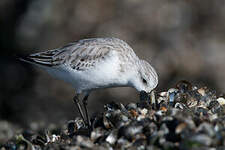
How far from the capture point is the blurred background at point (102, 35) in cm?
1208

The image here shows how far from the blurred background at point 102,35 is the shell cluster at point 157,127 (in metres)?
5.57

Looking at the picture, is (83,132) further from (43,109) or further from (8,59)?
(8,59)

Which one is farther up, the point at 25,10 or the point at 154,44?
the point at 25,10

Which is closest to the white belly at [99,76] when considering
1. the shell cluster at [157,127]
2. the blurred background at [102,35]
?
the shell cluster at [157,127]

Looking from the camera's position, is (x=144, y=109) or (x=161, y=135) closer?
(x=161, y=135)

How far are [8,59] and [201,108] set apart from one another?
8.24 metres

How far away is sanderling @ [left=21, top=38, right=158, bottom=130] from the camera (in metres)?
6.80

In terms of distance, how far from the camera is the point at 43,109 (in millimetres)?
12227

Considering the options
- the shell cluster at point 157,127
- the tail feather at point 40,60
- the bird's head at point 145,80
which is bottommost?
the shell cluster at point 157,127

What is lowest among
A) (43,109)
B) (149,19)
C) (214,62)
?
(43,109)

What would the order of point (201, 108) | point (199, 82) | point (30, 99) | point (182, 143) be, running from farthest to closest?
point (30, 99)
point (199, 82)
point (201, 108)
point (182, 143)

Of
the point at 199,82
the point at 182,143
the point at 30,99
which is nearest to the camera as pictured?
the point at 182,143

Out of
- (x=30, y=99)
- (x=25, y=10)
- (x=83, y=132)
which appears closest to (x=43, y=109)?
(x=30, y=99)

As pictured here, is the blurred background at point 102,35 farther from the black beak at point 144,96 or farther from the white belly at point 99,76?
the black beak at point 144,96
